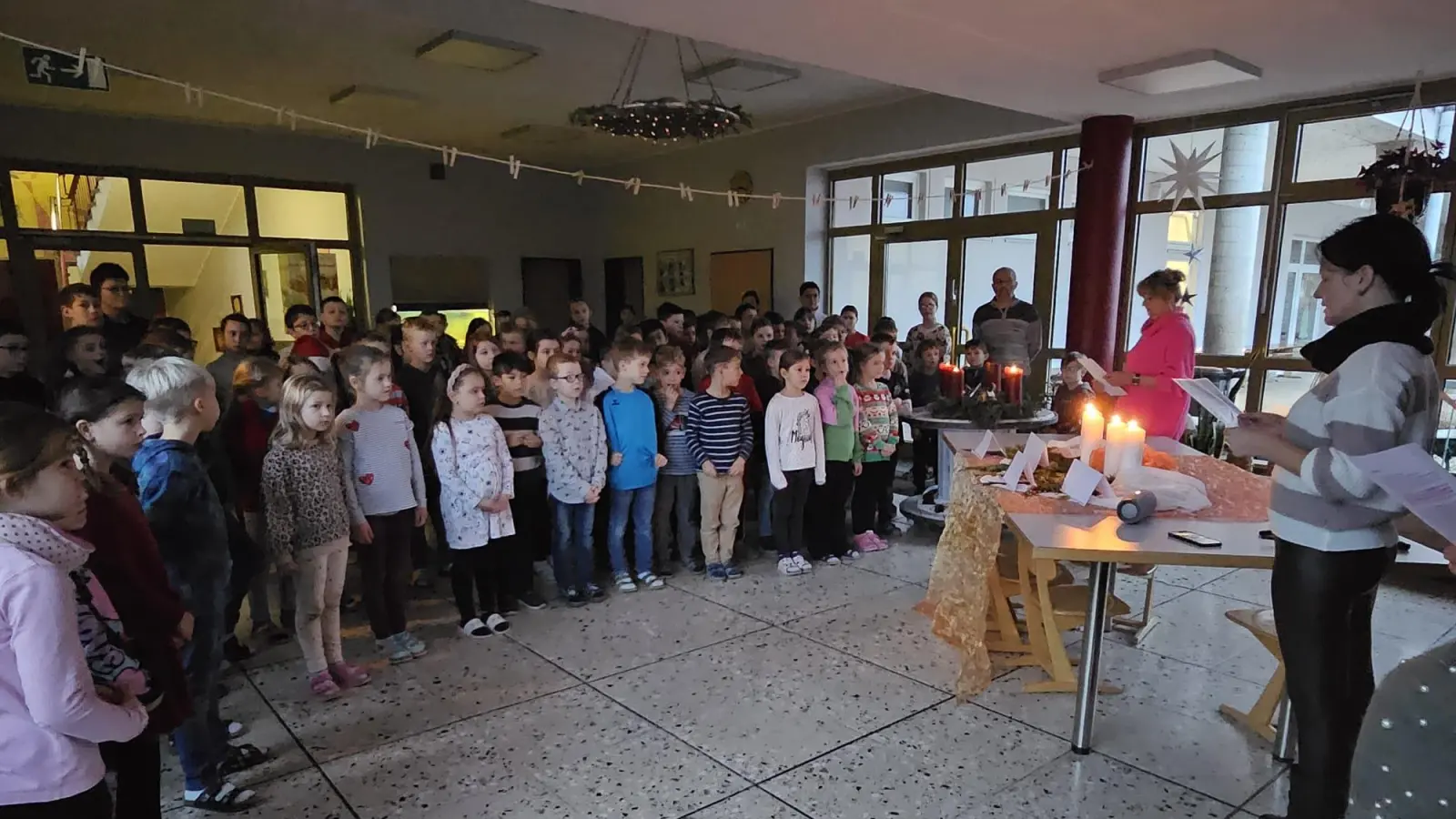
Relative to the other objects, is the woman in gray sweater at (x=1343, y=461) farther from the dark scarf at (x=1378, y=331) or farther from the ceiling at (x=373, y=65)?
the ceiling at (x=373, y=65)

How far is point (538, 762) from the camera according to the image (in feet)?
8.18

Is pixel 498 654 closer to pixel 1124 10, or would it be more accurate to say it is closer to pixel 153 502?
pixel 153 502

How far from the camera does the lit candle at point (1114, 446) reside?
8.66ft

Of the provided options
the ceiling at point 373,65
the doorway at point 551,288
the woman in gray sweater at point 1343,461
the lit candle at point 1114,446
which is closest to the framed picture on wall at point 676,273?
the doorway at point 551,288

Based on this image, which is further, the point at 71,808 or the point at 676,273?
the point at 676,273

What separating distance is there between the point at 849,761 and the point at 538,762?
987 mm

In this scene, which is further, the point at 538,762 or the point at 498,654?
the point at 498,654

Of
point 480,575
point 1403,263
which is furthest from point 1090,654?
Answer: point 480,575

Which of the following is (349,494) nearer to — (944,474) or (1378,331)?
(1378,331)

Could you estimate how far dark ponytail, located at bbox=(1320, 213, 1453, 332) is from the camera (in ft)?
5.53

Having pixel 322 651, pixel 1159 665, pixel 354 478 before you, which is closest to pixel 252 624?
pixel 322 651

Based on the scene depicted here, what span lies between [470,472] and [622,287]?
8.42 metres

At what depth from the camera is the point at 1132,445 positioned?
8.63 feet

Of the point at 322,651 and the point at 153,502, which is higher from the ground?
the point at 153,502
